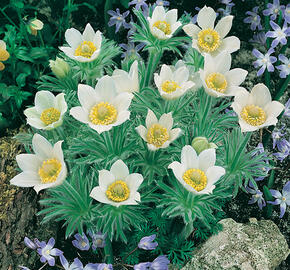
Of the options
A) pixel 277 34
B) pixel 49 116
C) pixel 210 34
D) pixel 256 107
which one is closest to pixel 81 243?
pixel 49 116

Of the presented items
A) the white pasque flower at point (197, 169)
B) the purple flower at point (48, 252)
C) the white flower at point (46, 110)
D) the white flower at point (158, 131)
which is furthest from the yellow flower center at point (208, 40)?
the purple flower at point (48, 252)

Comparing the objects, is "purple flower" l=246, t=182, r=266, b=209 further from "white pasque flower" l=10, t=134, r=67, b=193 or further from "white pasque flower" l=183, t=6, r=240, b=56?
"white pasque flower" l=10, t=134, r=67, b=193

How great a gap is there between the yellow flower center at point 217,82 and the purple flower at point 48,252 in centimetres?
92

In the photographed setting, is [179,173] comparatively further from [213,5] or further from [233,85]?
[213,5]

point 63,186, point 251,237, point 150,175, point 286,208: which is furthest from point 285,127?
point 63,186

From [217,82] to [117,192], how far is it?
0.54 metres

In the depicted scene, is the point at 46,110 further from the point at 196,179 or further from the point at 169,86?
the point at 196,179

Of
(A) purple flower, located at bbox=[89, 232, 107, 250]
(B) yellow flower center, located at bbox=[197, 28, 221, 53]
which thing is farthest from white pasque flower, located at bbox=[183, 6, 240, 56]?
(A) purple flower, located at bbox=[89, 232, 107, 250]

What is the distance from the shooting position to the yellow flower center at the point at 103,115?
4.54 feet

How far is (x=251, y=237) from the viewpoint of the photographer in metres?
1.84

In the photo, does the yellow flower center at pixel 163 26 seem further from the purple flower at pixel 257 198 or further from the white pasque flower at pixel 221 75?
the purple flower at pixel 257 198

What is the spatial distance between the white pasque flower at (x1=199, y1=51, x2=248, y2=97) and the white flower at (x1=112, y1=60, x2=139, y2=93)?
10.6 inches

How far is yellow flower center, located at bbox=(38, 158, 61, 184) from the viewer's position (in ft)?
4.38

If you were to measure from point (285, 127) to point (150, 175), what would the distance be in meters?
1.06
